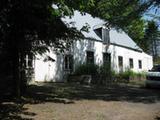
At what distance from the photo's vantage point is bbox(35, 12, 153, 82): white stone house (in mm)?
29553

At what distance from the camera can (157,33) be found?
28.3 metres

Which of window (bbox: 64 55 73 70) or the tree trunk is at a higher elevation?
window (bbox: 64 55 73 70)

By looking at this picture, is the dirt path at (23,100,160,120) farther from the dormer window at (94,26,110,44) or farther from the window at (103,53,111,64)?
the window at (103,53,111,64)

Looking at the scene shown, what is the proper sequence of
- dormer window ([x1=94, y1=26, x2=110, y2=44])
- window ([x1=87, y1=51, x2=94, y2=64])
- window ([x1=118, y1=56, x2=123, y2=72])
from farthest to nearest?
1. window ([x1=118, y1=56, x2=123, y2=72])
2. dormer window ([x1=94, y1=26, x2=110, y2=44])
3. window ([x1=87, y1=51, x2=94, y2=64])

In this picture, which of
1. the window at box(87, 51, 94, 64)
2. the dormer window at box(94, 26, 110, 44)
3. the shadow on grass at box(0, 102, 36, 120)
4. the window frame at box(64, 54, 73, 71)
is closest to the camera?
the shadow on grass at box(0, 102, 36, 120)

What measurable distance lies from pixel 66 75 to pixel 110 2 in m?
11.1

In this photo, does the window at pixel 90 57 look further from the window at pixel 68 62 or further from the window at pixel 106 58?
the window at pixel 68 62

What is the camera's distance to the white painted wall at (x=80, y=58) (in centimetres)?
2850

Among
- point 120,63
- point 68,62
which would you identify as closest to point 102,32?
point 120,63

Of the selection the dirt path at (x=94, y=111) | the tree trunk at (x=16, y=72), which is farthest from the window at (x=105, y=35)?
the tree trunk at (x=16, y=72)

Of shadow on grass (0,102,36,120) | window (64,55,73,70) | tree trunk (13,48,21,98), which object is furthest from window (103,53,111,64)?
shadow on grass (0,102,36,120)

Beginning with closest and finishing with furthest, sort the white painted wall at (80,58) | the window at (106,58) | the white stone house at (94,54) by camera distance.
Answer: the white painted wall at (80,58) < the white stone house at (94,54) < the window at (106,58)

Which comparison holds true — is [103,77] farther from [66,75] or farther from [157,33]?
[157,33]

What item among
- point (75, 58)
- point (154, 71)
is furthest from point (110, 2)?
point (75, 58)
